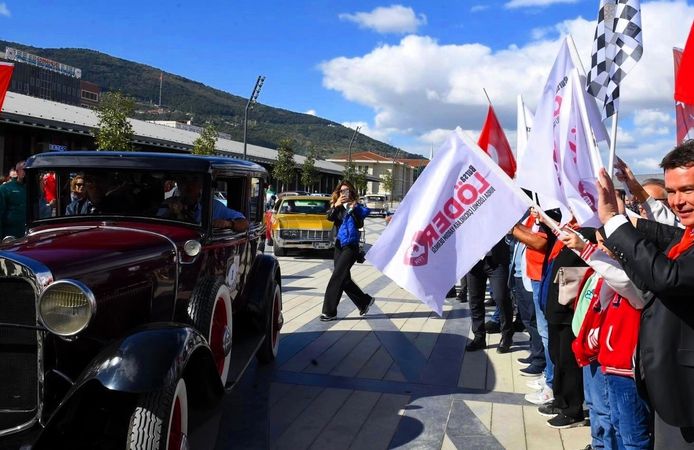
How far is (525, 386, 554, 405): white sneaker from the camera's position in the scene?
192 inches

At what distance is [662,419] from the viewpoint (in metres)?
2.33

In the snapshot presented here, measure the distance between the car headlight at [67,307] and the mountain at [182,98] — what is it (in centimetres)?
13472

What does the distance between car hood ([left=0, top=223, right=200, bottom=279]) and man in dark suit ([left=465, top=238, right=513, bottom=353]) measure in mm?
3618

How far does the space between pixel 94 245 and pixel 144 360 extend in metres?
0.90

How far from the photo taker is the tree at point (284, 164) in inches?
1645

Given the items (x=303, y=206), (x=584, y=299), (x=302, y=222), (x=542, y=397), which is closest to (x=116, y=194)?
(x=584, y=299)

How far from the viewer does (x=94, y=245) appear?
343 cm

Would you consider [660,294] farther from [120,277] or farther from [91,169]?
[91,169]

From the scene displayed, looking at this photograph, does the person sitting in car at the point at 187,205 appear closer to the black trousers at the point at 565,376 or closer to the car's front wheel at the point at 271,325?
the car's front wheel at the point at 271,325

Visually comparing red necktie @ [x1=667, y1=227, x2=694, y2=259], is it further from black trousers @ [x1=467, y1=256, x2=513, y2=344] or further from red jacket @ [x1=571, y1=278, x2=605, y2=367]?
black trousers @ [x1=467, y1=256, x2=513, y2=344]

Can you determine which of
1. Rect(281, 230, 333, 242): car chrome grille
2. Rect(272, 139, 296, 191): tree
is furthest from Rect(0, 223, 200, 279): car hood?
Rect(272, 139, 296, 191): tree

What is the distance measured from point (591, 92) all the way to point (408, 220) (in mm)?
1444

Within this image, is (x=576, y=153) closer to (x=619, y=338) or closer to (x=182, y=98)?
(x=619, y=338)

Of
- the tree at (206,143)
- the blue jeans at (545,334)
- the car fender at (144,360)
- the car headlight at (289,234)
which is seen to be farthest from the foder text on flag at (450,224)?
the tree at (206,143)
